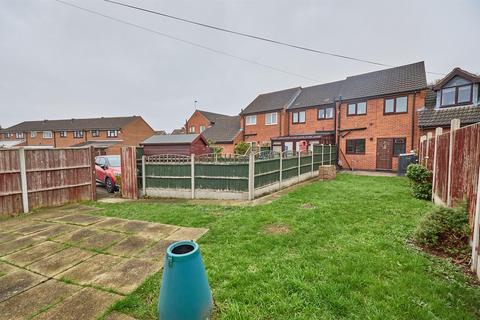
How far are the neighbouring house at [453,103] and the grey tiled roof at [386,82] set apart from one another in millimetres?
1263

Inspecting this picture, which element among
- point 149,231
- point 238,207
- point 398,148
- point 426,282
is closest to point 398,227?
point 426,282

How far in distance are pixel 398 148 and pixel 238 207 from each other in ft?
49.0

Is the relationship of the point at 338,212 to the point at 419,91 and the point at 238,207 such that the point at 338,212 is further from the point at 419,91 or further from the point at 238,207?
the point at 419,91

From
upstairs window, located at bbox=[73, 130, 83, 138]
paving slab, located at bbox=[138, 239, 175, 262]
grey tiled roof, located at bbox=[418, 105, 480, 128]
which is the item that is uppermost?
upstairs window, located at bbox=[73, 130, 83, 138]

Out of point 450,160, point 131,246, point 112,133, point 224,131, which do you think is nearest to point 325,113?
point 224,131

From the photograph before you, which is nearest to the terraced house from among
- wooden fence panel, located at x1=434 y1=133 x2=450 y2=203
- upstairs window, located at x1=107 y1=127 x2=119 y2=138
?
wooden fence panel, located at x1=434 y1=133 x2=450 y2=203

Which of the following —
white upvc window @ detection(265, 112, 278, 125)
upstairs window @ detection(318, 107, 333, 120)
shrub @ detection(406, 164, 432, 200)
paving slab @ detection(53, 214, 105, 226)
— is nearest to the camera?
paving slab @ detection(53, 214, 105, 226)

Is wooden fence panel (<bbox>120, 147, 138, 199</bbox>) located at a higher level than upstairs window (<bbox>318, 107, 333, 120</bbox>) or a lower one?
lower

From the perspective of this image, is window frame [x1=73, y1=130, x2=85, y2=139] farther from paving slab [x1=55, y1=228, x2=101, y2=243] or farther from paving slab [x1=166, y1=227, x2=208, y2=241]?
paving slab [x1=166, y1=227, x2=208, y2=241]

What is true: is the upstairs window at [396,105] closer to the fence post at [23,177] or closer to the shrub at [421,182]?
the shrub at [421,182]

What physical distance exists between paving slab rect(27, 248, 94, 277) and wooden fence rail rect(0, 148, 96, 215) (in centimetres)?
463

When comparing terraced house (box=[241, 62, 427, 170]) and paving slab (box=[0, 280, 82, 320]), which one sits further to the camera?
terraced house (box=[241, 62, 427, 170])

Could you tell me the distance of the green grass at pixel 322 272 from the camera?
2359 millimetres

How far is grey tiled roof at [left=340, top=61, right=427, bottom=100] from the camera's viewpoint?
52.3 ft
